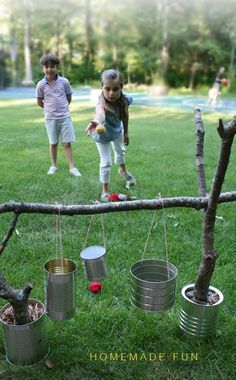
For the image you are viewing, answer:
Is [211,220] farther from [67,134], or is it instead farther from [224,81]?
[67,134]

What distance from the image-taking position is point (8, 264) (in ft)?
7.97

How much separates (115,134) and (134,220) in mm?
942

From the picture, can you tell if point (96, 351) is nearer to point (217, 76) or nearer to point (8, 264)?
point (8, 264)

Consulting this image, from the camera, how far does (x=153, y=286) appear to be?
5.02 ft

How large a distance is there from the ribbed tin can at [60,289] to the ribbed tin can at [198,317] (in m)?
0.47

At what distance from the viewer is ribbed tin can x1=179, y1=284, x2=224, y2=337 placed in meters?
1.61

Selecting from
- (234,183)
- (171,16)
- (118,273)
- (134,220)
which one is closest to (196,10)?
(171,16)

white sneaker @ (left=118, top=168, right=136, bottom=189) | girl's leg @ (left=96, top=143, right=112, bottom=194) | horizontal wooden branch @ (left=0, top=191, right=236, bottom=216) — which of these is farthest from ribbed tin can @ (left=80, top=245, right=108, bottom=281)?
white sneaker @ (left=118, top=168, right=136, bottom=189)

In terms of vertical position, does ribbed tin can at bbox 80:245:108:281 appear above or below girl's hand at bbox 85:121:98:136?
below

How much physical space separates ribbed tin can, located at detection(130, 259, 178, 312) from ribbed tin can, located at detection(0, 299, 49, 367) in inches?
16.0

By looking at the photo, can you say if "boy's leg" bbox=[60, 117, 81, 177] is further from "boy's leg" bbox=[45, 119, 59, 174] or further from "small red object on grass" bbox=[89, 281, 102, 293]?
"small red object on grass" bbox=[89, 281, 102, 293]

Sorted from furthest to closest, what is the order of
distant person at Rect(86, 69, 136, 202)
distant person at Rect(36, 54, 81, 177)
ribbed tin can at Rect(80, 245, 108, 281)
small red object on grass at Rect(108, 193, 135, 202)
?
distant person at Rect(36, 54, 81, 177) → small red object on grass at Rect(108, 193, 135, 202) → distant person at Rect(86, 69, 136, 202) → ribbed tin can at Rect(80, 245, 108, 281)

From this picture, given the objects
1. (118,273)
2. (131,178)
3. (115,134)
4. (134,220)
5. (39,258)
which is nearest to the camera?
(118,273)


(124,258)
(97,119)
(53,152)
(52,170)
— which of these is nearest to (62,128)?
(53,152)
